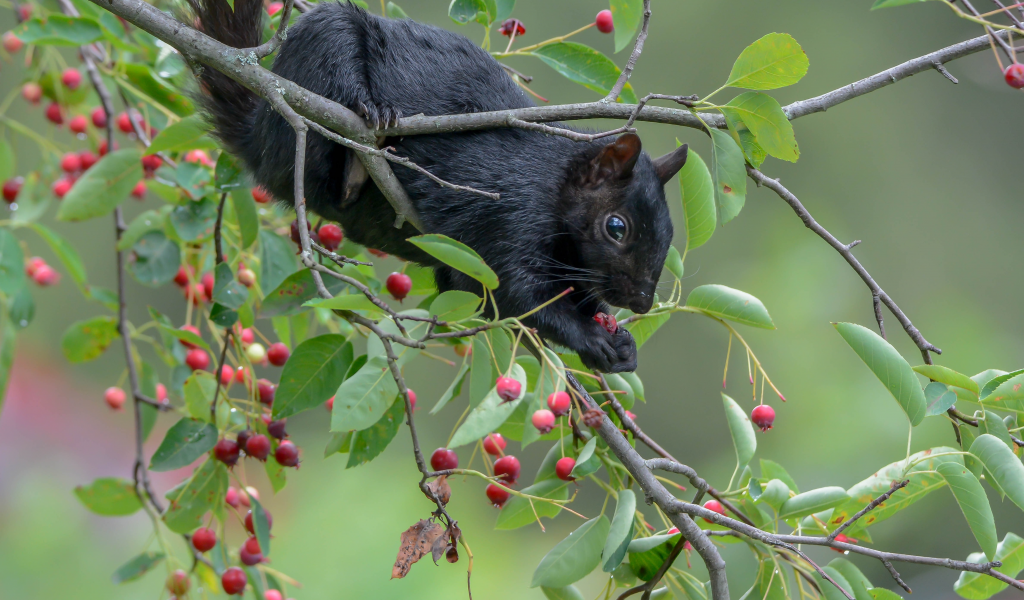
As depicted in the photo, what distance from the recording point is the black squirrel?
149cm

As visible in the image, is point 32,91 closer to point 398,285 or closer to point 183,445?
point 183,445

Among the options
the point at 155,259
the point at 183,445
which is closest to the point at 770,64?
the point at 183,445

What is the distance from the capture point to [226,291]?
4.77 feet

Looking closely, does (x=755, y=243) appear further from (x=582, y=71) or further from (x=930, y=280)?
(x=582, y=71)

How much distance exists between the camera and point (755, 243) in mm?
6512

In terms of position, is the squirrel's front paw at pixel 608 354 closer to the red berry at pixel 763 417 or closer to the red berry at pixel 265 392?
the red berry at pixel 763 417

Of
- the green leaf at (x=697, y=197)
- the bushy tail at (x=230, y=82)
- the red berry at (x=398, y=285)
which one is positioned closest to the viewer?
the green leaf at (x=697, y=197)

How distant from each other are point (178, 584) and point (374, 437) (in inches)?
22.5

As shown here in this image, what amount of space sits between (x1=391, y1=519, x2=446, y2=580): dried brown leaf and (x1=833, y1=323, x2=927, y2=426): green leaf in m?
0.60

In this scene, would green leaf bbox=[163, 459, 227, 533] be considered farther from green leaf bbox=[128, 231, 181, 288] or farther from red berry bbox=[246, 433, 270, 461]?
green leaf bbox=[128, 231, 181, 288]

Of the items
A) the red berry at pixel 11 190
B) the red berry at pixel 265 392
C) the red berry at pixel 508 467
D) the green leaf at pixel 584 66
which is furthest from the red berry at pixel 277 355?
the red berry at pixel 11 190

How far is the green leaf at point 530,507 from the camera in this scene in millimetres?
1248

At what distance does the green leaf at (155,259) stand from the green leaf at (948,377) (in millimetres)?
1391

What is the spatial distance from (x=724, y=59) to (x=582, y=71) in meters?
6.08
